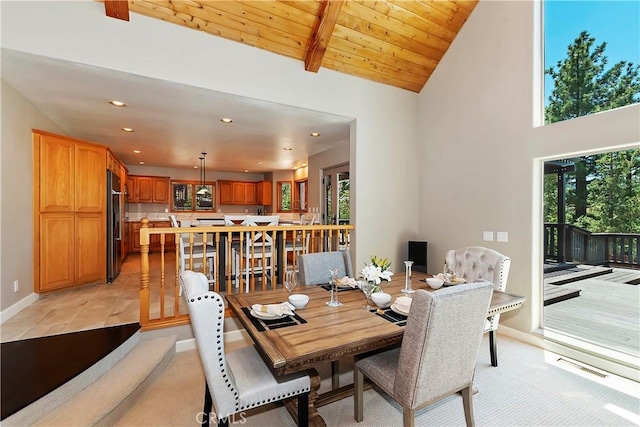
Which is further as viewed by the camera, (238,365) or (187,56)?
(187,56)

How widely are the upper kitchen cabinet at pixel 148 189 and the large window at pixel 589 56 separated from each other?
925 centimetres

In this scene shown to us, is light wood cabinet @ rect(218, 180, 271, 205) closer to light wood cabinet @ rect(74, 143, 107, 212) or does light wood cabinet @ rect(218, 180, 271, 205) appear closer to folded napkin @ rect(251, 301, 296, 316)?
light wood cabinet @ rect(74, 143, 107, 212)

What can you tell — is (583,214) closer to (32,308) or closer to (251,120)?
(251,120)

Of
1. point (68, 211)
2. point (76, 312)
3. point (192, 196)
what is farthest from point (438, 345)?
point (192, 196)

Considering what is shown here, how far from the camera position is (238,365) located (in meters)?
1.74

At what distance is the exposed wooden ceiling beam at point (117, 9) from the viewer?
262cm

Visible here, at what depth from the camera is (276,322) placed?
1.67 metres

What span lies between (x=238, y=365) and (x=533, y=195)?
343cm

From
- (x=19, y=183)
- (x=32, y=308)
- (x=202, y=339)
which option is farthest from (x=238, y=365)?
(x=19, y=183)

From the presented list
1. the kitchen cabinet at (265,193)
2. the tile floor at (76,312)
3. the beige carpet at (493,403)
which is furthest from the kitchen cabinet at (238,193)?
the beige carpet at (493,403)

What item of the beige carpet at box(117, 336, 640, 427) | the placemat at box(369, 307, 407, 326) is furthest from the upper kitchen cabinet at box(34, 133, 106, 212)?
the placemat at box(369, 307, 407, 326)

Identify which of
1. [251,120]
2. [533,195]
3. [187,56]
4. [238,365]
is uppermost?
[187,56]

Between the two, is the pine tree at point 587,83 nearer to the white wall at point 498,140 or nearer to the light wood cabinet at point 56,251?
the white wall at point 498,140

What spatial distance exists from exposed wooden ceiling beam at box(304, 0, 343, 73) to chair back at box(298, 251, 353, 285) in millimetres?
2462
